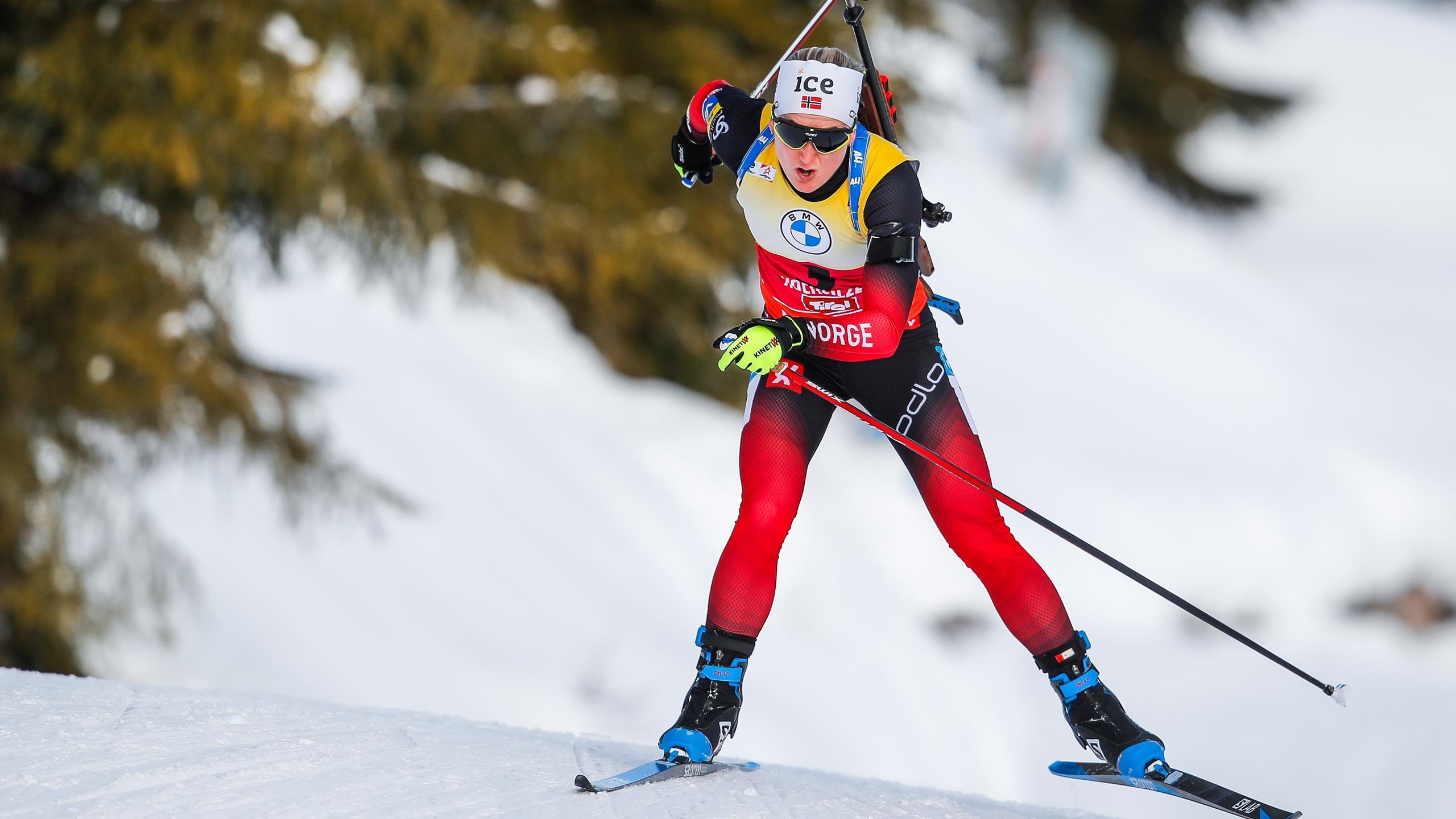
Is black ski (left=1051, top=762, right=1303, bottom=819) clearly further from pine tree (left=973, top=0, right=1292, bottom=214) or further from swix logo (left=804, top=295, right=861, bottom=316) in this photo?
pine tree (left=973, top=0, right=1292, bottom=214)

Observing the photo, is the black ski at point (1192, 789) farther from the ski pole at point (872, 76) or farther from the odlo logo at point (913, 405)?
the ski pole at point (872, 76)

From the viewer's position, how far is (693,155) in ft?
12.6

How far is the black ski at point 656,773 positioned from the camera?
3.20 metres

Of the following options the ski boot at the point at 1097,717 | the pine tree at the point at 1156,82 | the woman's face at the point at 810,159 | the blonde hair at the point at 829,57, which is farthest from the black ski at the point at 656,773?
the pine tree at the point at 1156,82

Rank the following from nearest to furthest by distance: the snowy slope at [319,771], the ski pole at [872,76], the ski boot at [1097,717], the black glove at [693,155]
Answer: the snowy slope at [319,771], the ski boot at [1097,717], the ski pole at [872,76], the black glove at [693,155]

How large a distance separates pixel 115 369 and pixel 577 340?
5063mm

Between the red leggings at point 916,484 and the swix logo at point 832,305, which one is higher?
the swix logo at point 832,305

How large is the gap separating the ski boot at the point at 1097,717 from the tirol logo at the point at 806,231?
4.05ft

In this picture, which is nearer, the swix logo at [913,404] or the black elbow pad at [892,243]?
the black elbow pad at [892,243]

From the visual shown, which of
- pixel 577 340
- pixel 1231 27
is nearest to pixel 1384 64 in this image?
pixel 1231 27

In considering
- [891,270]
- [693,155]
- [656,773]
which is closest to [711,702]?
[656,773]

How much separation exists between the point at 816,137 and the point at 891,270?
0.38 m

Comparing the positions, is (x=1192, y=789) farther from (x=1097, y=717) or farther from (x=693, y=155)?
(x=693, y=155)

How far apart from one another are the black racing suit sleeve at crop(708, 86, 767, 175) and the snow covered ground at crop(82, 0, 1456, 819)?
66.3 inches
